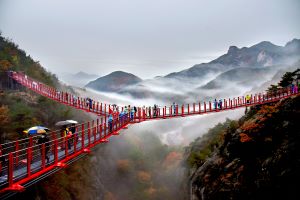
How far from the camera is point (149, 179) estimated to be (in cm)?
5706

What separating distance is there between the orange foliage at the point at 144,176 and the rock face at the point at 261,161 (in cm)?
3329

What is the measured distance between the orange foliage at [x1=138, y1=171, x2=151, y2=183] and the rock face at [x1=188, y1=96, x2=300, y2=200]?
33292 mm

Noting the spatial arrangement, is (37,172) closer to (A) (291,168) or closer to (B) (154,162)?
(A) (291,168)

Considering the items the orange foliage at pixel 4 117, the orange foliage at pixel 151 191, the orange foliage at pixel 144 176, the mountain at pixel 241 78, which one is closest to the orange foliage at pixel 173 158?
the orange foliage at pixel 144 176

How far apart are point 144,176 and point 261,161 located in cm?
4141

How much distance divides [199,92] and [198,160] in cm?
15337

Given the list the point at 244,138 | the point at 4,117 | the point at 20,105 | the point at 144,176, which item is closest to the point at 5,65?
the point at 20,105

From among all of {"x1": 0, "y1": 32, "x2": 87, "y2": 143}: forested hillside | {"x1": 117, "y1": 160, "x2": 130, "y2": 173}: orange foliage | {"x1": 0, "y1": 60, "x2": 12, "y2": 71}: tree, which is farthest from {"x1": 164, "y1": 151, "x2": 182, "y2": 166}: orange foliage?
{"x1": 0, "y1": 60, "x2": 12, "y2": 71}: tree

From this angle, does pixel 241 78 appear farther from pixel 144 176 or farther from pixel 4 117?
pixel 4 117

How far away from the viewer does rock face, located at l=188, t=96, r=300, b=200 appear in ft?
50.3

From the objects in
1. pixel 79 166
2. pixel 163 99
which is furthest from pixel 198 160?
pixel 163 99

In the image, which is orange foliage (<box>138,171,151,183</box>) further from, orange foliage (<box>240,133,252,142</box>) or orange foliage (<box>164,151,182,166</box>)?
orange foliage (<box>240,133,252,142</box>)

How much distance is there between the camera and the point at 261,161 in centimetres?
1762

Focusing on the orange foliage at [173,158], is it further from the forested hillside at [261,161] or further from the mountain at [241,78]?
the mountain at [241,78]
